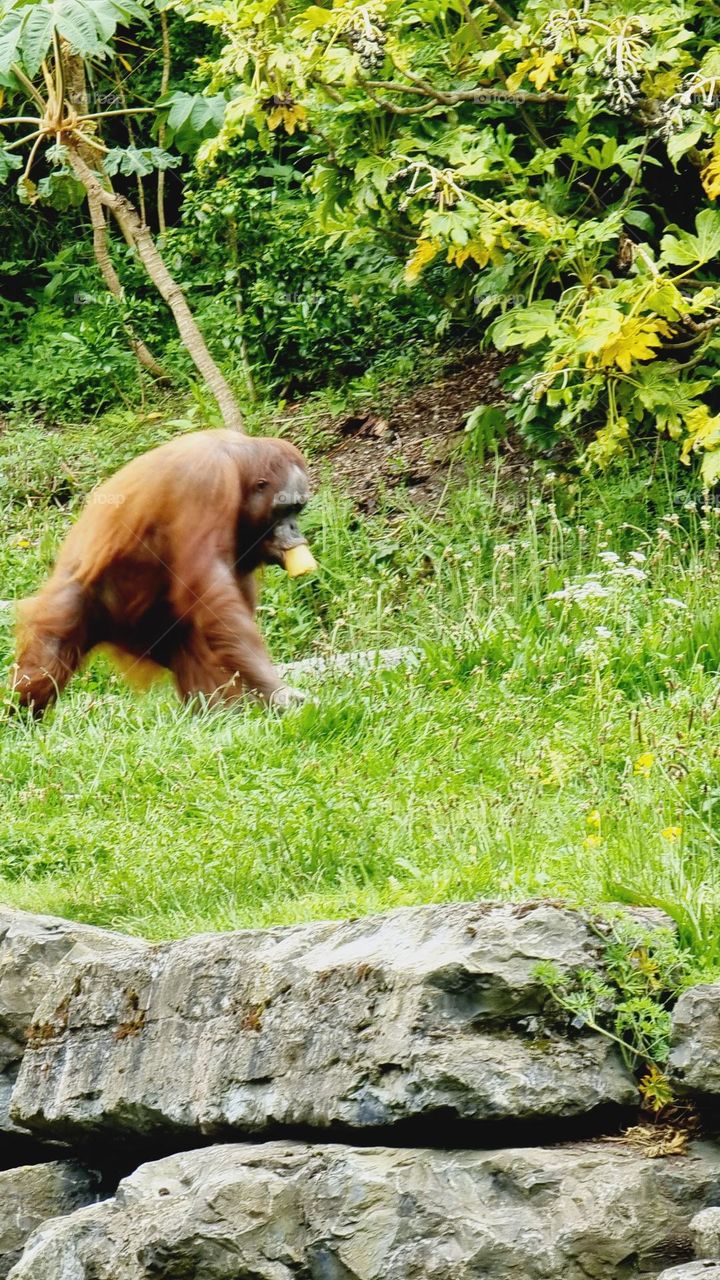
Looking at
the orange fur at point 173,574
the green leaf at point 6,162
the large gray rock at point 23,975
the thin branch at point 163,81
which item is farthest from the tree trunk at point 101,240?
the large gray rock at point 23,975

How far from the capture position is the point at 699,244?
724 centimetres

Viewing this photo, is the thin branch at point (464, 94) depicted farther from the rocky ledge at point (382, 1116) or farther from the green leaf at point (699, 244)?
the rocky ledge at point (382, 1116)

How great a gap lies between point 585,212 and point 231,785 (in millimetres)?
3908

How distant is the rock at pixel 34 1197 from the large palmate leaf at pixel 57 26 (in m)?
5.32

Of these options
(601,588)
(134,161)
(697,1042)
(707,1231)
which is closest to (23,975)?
(697,1042)

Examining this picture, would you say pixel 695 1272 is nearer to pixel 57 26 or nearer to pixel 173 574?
pixel 173 574

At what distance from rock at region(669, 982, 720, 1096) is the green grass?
227 millimetres

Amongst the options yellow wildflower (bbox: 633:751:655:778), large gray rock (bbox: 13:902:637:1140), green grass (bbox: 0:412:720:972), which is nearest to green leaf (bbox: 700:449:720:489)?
green grass (bbox: 0:412:720:972)

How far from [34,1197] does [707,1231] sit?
185 cm

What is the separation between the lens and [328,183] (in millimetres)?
8258

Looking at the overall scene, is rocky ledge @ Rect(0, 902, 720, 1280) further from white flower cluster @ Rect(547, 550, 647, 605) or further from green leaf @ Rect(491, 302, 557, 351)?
green leaf @ Rect(491, 302, 557, 351)

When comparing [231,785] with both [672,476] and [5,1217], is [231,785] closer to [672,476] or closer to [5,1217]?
[5,1217]

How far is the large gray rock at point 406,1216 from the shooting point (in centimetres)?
309

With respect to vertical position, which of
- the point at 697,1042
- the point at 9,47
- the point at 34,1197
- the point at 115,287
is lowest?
the point at 34,1197
